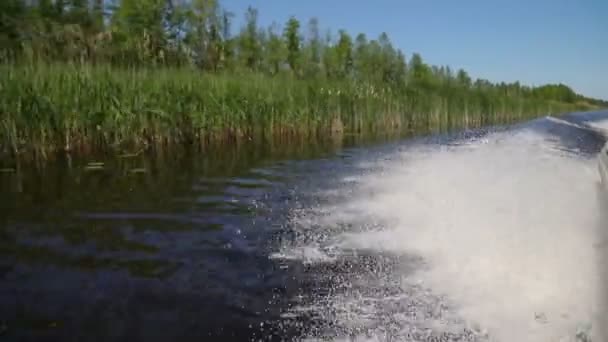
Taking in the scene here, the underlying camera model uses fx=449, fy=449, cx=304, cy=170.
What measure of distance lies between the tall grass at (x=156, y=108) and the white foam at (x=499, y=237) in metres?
4.76

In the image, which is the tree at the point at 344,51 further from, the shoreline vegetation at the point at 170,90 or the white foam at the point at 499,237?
the white foam at the point at 499,237

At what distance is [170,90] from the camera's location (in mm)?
9977

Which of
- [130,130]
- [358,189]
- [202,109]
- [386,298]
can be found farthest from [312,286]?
[202,109]

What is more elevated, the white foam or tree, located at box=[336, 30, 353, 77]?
tree, located at box=[336, 30, 353, 77]

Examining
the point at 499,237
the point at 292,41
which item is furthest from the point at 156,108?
the point at 292,41

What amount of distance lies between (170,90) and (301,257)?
7299 millimetres

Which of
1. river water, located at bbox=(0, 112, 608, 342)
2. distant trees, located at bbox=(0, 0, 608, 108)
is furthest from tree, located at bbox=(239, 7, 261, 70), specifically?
river water, located at bbox=(0, 112, 608, 342)

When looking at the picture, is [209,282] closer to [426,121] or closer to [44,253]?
[44,253]

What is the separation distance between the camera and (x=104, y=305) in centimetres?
292

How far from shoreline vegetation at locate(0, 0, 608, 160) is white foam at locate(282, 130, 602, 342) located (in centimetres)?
490

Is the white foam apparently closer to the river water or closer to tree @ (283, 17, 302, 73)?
the river water

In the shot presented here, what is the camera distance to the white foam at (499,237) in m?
2.79

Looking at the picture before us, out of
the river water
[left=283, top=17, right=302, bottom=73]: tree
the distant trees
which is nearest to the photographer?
the river water

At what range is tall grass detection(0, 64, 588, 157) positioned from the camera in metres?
7.78
